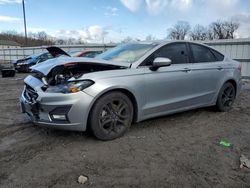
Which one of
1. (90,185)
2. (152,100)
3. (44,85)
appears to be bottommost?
(90,185)

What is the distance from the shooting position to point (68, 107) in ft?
12.2

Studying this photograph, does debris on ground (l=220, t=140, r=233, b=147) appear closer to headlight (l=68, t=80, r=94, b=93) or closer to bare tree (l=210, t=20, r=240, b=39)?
headlight (l=68, t=80, r=94, b=93)

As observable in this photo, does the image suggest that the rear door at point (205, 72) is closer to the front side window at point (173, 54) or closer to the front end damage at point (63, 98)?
the front side window at point (173, 54)

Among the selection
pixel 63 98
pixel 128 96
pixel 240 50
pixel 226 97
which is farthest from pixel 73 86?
pixel 240 50

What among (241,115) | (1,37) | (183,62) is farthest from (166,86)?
(1,37)

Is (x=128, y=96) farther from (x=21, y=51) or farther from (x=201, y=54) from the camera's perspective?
(x=21, y=51)

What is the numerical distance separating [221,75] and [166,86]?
5.48 feet

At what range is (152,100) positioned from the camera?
178 inches

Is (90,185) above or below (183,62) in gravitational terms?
below

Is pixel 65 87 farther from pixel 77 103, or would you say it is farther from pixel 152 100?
pixel 152 100

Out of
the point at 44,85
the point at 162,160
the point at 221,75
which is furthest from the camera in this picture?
the point at 221,75

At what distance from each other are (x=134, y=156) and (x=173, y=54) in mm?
2266

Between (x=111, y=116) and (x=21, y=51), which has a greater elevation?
(x=21, y=51)

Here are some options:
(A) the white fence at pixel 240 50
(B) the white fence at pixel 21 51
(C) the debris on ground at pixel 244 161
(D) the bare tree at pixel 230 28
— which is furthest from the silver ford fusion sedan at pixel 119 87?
(D) the bare tree at pixel 230 28
